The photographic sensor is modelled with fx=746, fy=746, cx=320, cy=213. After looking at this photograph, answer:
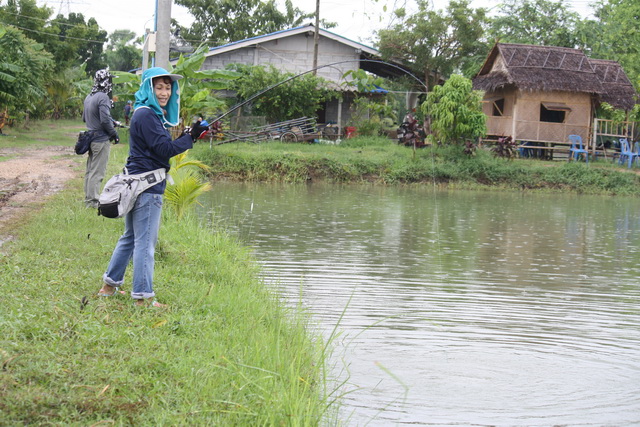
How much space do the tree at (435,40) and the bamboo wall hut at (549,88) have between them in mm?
2862

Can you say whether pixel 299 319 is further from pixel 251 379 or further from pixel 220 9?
pixel 220 9

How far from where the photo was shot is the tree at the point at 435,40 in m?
29.7

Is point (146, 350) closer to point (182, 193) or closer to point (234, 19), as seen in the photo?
point (182, 193)

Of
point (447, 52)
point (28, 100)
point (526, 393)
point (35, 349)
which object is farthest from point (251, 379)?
point (447, 52)

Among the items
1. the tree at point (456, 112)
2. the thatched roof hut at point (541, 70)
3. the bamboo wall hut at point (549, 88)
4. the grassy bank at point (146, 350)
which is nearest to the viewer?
the grassy bank at point (146, 350)

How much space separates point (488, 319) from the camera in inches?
270

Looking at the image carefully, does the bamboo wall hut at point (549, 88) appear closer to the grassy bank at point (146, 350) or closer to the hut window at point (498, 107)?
the hut window at point (498, 107)

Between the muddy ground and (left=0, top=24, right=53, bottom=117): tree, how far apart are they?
1.69 m

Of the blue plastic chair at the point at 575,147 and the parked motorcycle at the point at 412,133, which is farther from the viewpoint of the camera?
the blue plastic chair at the point at 575,147

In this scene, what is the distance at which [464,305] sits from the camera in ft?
24.2

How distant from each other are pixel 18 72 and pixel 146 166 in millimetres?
17468

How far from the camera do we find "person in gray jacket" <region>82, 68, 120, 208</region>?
8805 millimetres

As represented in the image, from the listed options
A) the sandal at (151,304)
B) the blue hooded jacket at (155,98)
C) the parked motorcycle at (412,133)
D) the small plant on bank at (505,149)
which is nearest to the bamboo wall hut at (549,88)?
the small plant on bank at (505,149)

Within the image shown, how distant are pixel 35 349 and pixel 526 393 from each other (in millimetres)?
3092
